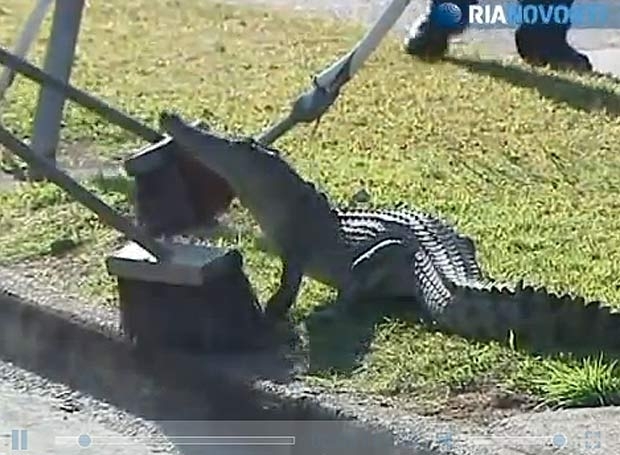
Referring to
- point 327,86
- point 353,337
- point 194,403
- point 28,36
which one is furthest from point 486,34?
point 194,403

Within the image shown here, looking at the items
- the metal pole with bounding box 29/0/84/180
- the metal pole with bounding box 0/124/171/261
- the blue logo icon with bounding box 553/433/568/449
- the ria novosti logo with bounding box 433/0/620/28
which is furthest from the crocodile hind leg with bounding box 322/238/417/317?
the ria novosti logo with bounding box 433/0/620/28

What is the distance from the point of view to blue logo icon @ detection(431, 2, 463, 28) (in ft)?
31.5

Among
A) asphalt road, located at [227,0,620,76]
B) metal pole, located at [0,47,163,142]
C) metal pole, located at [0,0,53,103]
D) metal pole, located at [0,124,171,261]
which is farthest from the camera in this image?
asphalt road, located at [227,0,620,76]

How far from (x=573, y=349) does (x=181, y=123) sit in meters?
1.28

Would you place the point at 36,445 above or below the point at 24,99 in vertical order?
below

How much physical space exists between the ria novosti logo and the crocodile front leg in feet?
15.2

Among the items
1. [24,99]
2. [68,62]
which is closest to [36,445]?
[68,62]

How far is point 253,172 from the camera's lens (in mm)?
5047

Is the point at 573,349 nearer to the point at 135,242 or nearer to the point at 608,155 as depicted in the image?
the point at 135,242

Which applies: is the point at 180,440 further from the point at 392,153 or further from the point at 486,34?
the point at 486,34

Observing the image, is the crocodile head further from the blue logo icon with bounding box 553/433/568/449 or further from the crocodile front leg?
the blue logo icon with bounding box 553/433/568/449

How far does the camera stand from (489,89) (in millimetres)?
8438

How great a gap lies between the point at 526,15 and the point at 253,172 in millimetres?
4791

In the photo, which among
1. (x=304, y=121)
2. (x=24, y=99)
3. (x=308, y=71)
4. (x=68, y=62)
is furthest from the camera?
(x=308, y=71)
